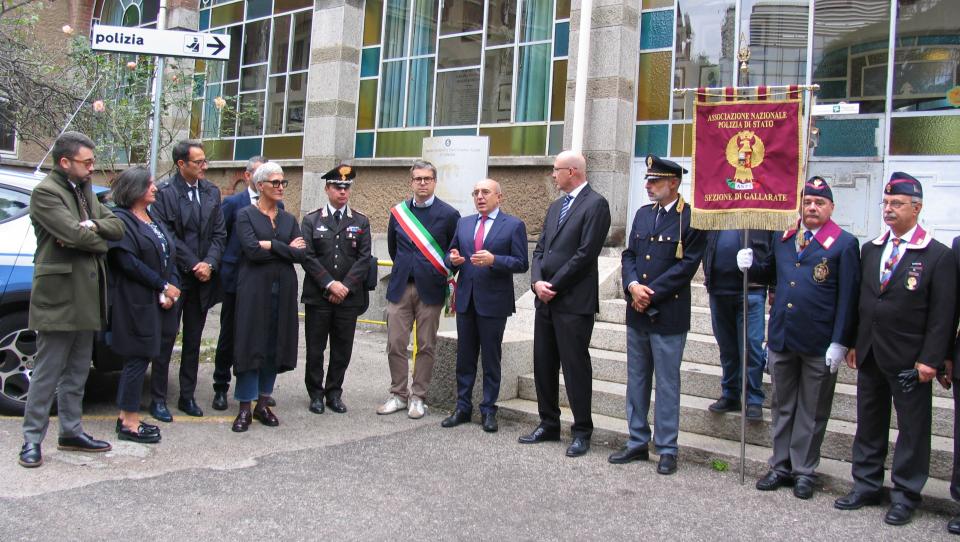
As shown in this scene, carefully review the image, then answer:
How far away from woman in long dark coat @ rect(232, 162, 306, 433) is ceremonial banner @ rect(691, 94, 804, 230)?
3.16 meters

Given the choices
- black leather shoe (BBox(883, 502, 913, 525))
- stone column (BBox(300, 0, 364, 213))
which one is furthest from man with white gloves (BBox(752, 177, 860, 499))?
stone column (BBox(300, 0, 364, 213))

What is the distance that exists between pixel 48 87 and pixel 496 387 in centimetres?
811

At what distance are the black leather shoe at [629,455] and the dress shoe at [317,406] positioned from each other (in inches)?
100

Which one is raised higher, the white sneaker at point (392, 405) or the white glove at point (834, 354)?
the white glove at point (834, 354)

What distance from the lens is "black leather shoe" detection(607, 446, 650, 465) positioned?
19.1 ft

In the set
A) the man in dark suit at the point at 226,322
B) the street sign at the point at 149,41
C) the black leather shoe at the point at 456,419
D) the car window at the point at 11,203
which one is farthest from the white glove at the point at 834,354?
the car window at the point at 11,203

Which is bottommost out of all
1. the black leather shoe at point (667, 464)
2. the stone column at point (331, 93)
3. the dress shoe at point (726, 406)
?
the black leather shoe at point (667, 464)

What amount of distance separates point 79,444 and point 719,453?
430 cm

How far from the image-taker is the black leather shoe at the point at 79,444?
18.1ft

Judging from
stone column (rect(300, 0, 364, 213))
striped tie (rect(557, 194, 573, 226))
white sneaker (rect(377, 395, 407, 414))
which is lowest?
white sneaker (rect(377, 395, 407, 414))

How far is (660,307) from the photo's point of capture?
580cm

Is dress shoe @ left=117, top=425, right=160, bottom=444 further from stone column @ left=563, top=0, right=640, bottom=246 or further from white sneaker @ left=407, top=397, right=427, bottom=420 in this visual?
stone column @ left=563, top=0, right=640, bottom=246

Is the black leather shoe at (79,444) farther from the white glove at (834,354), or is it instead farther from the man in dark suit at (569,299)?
the white glove at (834,354)

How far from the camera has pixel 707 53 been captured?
1019 cm
